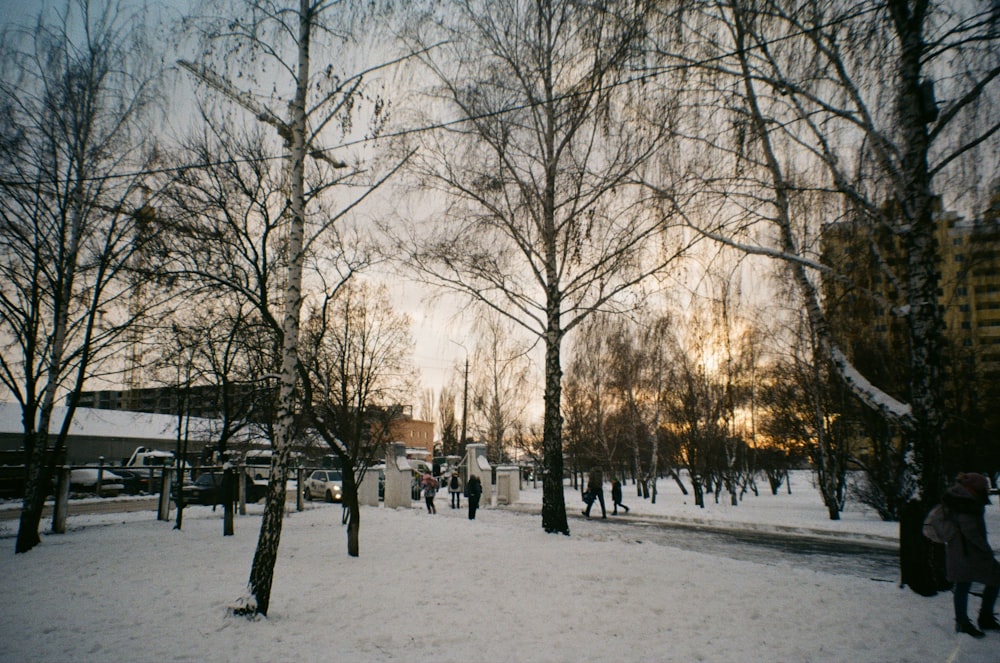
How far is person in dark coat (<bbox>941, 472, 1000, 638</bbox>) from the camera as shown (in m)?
5.46

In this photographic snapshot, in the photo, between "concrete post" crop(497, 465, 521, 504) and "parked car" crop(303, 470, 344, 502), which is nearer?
"concrete post" crop(497, 465, 521, 504)

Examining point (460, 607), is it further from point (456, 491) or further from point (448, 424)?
point (448, 424)

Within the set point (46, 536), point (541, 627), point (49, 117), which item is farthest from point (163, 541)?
point (541, 627)

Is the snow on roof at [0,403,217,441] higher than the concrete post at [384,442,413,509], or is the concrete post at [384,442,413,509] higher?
the snow on roof at [0,403,217,441]

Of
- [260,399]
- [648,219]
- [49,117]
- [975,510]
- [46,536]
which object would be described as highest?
[49,117]

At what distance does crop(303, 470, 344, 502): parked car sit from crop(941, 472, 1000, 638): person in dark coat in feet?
86.1

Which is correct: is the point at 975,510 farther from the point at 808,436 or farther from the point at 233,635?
the point at 808,436

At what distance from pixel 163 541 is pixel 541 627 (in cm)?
972

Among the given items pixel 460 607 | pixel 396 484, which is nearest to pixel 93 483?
pixel 396 484

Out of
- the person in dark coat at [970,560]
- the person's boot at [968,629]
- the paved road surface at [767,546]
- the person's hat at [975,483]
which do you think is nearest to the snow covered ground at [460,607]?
the person's boot at [968,629]

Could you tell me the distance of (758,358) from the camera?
83.4 feet

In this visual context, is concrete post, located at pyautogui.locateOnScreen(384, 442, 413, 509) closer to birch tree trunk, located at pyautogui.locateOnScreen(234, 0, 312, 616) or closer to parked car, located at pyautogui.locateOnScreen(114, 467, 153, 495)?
parked car, located at pyautogui.locateOnScreen(114, 467, 153, 495)

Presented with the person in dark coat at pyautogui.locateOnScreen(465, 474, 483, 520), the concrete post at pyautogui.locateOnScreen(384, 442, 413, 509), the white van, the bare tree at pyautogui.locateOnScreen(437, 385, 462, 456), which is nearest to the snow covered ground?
the person in dark coat at pyautogui.locateOnScreen(465, 474, 483, 520)

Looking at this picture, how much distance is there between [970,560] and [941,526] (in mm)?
402
